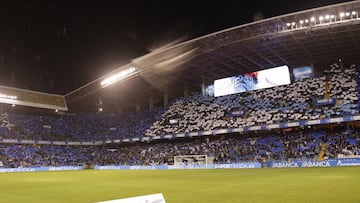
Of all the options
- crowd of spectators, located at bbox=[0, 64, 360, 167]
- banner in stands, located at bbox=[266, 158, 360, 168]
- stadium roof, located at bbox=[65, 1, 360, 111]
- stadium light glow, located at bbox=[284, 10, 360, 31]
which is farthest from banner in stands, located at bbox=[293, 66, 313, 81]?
banner in stands, located at bbox=[266, 158, 360, 168]

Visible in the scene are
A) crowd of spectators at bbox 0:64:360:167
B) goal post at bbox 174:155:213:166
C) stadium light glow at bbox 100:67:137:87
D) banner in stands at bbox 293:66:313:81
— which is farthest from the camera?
banner in stands at bbox 293:66:313:81

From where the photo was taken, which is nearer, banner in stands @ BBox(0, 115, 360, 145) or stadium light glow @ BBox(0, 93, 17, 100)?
banner in stands @ BBox(0, 115, 360, 145)

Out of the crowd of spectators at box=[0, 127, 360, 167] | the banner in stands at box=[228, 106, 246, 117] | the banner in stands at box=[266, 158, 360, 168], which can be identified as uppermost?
the banner in stands at box=[228, 106, 246, 117]

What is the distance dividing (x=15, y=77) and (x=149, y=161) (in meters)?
25.0

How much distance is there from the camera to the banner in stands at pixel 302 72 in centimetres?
5013

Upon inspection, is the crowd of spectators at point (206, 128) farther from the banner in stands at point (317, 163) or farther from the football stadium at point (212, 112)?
the banner in stands at point (317, 163)

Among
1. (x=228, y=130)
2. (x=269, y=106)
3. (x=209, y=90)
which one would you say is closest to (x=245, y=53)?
(x=269, y=106)

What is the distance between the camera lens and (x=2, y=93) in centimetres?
5794

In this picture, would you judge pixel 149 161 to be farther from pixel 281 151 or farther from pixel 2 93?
pixel 2 93

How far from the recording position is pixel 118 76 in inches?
1997

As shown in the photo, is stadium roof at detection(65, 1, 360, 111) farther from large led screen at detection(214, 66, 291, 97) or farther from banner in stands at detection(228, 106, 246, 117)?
banner in stands at detection(228, 106, 246, 117)

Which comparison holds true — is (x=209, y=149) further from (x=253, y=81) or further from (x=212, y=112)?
(x=253, y=81)

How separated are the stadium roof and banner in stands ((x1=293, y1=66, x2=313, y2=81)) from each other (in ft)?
2.58

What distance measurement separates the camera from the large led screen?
4856 cm
